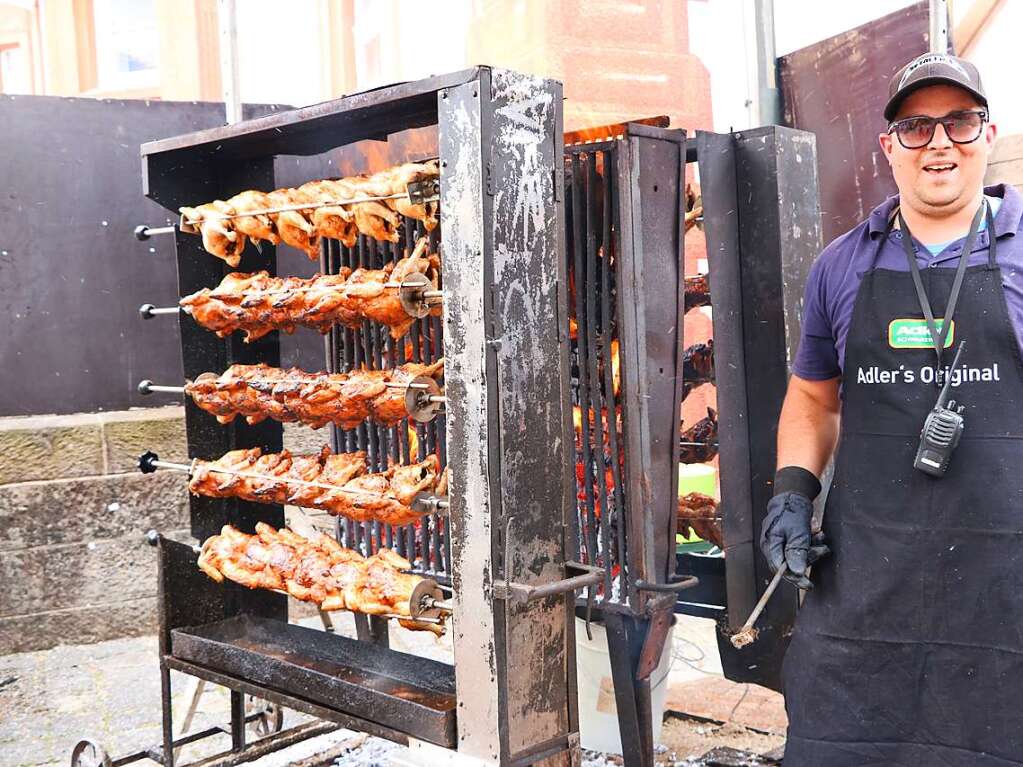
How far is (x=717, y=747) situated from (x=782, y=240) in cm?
196

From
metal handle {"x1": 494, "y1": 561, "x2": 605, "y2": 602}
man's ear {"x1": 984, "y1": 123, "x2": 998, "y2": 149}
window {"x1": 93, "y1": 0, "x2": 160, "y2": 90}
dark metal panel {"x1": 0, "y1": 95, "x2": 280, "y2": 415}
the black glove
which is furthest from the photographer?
window {"x1": 93, "y1": 0, "x2": 160, "y2": 90}

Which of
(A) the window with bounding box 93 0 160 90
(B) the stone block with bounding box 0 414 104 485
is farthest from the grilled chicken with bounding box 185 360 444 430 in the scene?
(A) the window with bounding box 93 0 160 90

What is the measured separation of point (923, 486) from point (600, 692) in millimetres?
1867

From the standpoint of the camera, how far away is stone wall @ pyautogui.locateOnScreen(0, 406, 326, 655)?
5516 mm

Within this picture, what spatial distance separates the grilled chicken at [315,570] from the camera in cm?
280

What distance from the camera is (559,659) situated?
2.50 meters

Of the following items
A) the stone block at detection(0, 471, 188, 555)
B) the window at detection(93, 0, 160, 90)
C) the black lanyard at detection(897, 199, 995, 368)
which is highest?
the window at detection(93, 0, 160, 90)

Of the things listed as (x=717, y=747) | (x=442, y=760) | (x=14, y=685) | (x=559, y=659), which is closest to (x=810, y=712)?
(x=559, y=659)

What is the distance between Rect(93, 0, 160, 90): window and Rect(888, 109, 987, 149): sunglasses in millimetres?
7314

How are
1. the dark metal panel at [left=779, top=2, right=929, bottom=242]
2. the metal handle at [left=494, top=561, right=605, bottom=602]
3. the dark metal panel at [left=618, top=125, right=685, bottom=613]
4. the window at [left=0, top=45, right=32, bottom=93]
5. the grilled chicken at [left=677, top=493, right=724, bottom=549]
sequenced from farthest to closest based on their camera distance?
the window at [left=0, top=45, right=32, bottom=93], the dark metal panel at [left=779, top=2, right=929, bottom=242], the grilled chicken at [left=677, top=493, right=724, bottom=549], the dark metal panel at [left=618, top=125, right=685, bottom=613], the metal handle at [left=494, top=561, right=605, bottom=602]

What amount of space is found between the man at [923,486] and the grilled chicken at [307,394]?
1.06 m

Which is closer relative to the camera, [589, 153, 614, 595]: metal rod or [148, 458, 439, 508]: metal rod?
[148, 458, 439, 508]: metal rod

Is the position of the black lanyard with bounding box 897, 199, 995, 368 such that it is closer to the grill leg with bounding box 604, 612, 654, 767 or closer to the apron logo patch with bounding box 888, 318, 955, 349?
the apron logo patch with bounding box 888, 318, 955, 349

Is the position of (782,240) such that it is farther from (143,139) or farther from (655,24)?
(143,139)
